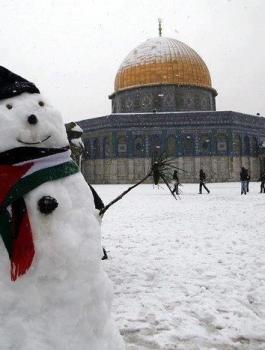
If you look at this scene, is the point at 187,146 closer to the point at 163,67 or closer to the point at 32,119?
the point at 163,67

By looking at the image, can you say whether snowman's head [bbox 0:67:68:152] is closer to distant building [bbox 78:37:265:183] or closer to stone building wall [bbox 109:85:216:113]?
distant building [bbox 78:37:265:183]

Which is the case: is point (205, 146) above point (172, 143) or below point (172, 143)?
below

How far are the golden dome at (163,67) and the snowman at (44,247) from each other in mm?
34465

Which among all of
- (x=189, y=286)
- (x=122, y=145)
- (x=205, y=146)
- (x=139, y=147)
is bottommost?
(x=189, y=286)

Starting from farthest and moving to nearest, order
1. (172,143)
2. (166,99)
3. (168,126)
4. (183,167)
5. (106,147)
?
(166,99)
(106,147)
(172,143)
(168,126)
(183,167)

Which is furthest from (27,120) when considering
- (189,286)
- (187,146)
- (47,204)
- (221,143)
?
(221,143)

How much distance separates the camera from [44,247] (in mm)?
1904

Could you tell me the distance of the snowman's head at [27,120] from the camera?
2006mm

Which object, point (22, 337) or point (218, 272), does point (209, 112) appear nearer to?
point (218, 272)

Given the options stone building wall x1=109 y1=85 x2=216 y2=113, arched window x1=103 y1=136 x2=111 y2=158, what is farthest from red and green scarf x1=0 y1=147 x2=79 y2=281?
stone building wall x1=109 y1=85 x2=216 y2=113

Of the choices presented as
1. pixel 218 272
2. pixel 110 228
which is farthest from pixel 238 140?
pixel 218 272

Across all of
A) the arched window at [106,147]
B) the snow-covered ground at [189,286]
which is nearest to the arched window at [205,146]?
the arched window at [106,147]

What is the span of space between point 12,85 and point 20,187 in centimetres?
59

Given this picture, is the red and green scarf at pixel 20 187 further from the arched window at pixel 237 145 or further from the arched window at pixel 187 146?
the arched window at pixel 237 145
